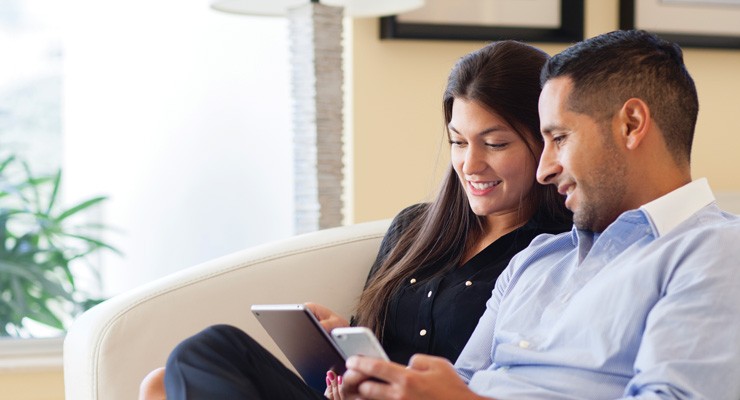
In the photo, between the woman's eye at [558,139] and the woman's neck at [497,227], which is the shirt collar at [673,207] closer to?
the woman's eye at [558,139]

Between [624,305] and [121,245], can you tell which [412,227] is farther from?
[121,245]

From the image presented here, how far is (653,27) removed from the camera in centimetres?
307

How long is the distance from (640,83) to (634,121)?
0.19 feet

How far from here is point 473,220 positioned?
207cm

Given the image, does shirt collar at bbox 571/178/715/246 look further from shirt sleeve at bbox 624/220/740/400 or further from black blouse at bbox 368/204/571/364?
black blouse at bbox 368/204/571/364

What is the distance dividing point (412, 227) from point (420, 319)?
237 mm

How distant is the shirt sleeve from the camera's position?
1270 mm

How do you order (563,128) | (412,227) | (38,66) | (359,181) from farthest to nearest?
(38,66), (359,181), (412,227), (563,128)

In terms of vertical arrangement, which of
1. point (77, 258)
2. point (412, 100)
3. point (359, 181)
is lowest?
point (77, 258)

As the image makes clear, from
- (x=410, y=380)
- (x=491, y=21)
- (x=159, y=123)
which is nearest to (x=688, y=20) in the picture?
(x=491, y=21)

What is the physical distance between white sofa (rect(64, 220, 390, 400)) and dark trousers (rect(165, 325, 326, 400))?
48 centimetres

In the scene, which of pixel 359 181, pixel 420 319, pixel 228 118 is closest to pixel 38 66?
pixel 228 118

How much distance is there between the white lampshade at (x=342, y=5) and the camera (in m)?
2.56

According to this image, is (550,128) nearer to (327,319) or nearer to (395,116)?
(327,319)
